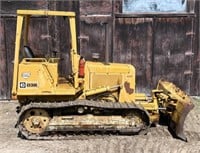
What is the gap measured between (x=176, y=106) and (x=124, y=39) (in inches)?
131

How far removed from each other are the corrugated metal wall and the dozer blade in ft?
7.65

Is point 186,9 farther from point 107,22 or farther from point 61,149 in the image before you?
point 61,149

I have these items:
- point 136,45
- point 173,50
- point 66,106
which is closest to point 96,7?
point 136,45

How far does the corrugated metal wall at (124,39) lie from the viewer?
1138 centimetres

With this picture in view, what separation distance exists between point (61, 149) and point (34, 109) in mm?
919

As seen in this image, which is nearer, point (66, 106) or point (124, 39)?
point (66, 106)

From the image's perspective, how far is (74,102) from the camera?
330 inches

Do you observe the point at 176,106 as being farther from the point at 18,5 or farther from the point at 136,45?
the point at 18,5

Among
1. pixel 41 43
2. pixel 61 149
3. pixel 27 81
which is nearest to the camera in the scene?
pixel 61 149

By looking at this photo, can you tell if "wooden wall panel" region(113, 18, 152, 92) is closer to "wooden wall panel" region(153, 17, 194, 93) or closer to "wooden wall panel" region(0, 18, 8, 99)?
"wooden wall panel" region(153, 17, 194, 93)

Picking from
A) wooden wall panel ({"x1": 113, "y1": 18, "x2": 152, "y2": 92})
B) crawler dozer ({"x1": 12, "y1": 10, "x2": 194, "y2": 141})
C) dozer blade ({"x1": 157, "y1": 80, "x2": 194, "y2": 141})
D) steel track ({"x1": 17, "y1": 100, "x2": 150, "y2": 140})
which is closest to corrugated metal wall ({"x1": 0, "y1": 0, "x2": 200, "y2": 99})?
wooden wall panel ({"x1": 113, "y1": 18, "x2": 152, "y2": 92})

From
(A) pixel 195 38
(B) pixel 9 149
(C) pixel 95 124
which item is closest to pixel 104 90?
(C) pixel 95 124

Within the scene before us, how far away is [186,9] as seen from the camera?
1172 cm

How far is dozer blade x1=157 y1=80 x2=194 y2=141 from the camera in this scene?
8539 mm
